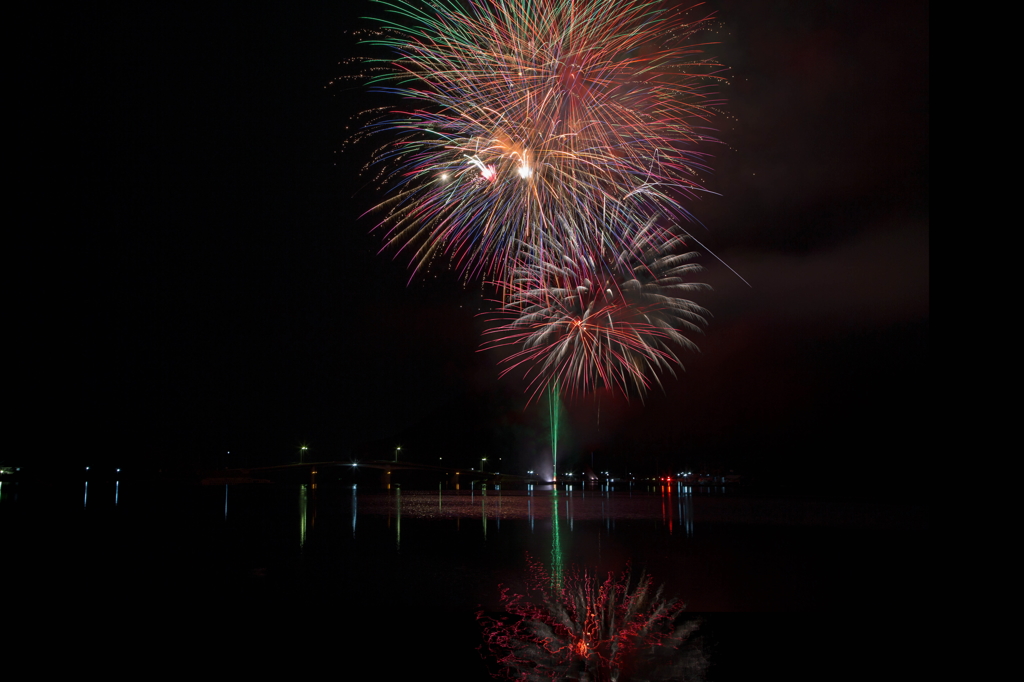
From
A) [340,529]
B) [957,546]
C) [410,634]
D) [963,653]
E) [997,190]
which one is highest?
[997,190]

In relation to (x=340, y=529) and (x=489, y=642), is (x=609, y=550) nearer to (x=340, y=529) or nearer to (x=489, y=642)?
(x=489, y=642)

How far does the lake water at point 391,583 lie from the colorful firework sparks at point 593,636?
421mm

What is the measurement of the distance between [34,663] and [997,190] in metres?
11.5

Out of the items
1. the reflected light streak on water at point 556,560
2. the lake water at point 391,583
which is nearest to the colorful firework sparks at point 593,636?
the lake water at point 391,583

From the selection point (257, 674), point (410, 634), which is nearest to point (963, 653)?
point (410, 634)

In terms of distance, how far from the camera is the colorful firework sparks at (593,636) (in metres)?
7.37

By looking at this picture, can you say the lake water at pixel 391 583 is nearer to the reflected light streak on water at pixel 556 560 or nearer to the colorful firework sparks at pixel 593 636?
the reflected light streak on water at pixel 556 560

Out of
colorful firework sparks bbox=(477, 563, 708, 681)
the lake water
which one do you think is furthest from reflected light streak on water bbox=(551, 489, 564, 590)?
colorful firework sparks bbox=(477, 563, 708, 681)

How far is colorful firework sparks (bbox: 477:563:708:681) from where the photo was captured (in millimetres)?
7367

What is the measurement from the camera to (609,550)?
65.1 ft

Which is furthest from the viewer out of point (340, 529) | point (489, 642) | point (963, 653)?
point (340, 529)

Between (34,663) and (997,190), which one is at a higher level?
(997,190)

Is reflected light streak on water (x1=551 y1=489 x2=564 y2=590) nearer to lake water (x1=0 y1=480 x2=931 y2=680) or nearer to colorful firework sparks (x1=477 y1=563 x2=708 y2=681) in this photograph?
lake water (x1=0 y1=480 x2=931 y2=680)

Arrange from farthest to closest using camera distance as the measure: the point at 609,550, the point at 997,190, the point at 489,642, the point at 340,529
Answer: the point at 340,529 → the point at 609,550 → the point at 489,642 → the point at 997,190
